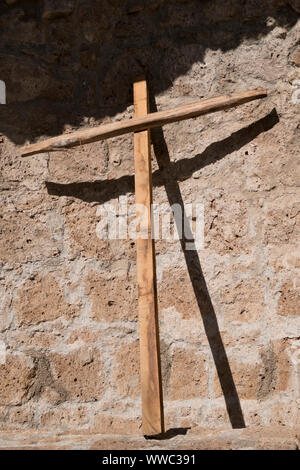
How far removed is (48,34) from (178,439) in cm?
162

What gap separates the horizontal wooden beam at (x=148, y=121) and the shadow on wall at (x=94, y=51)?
21 centimetres

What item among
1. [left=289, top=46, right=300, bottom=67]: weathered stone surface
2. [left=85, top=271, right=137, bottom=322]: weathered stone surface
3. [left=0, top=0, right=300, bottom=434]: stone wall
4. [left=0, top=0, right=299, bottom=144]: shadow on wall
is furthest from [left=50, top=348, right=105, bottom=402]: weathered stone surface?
[left=289, top=46, right=300, bottom=67]: weathered stone surface

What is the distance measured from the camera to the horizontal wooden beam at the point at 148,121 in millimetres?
2252

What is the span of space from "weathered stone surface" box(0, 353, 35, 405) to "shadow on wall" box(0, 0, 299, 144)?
33.4 inches

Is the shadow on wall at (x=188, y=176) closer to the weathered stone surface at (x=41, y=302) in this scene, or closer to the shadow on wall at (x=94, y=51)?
the shadow on wall at (x=94, y=51)

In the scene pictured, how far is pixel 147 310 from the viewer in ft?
6.86

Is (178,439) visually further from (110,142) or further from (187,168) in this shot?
(110,142)

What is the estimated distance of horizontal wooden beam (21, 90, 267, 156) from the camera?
2252 mm

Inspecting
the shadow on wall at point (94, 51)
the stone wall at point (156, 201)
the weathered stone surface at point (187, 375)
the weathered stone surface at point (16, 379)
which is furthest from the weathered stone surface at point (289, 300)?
the weathered stone surface at point (16, 379)

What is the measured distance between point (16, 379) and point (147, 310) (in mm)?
642

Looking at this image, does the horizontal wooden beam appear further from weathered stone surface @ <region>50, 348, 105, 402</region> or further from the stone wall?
weathered stone surface @ <region>50, 348, 105, 402</region>

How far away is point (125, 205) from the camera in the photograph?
2463 millimetres

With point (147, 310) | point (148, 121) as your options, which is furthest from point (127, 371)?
point (148, 121)

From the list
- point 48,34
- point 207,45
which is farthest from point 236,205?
point 48,34
